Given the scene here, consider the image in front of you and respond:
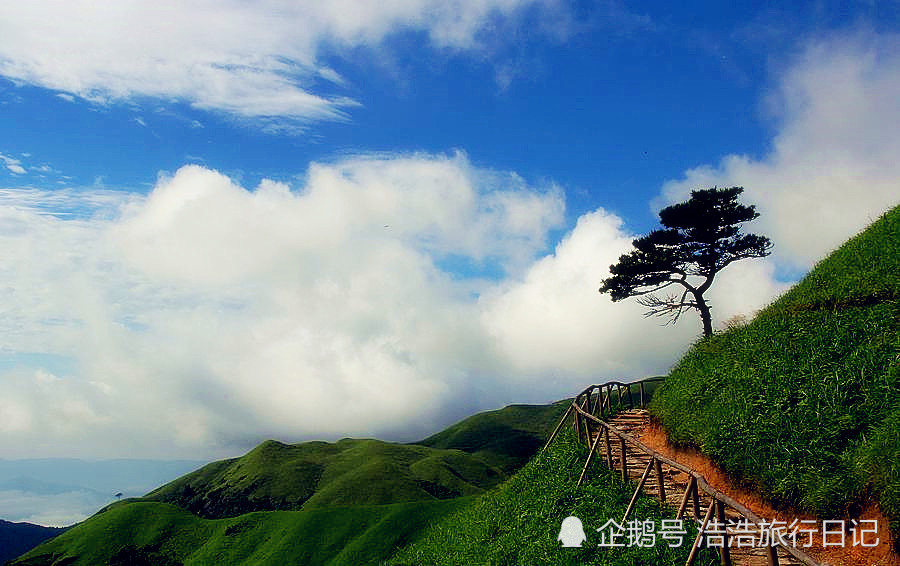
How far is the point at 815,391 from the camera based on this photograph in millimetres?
19750

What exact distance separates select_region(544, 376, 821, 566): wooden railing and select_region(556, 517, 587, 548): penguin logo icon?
→ 1585 mm

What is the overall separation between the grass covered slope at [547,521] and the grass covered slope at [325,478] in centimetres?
9688

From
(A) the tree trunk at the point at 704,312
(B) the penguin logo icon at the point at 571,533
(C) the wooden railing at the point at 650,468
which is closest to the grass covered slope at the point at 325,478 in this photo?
(A) the tree trunk at the point at 704,312

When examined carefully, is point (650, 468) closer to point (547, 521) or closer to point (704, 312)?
point (547, 521)

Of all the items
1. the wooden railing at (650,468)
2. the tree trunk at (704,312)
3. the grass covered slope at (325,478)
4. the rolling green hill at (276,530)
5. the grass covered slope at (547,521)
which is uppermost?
the tree trunk at (704,312)

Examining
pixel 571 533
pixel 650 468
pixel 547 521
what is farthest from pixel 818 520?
pixel 547 521

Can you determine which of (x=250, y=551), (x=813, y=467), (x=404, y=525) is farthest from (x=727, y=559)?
(x=250, y=551)

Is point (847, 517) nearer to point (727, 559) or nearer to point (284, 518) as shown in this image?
point (727, 559)

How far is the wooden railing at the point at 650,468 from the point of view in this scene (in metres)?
14.4

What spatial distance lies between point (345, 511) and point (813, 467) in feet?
158

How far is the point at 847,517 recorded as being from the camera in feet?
53.0

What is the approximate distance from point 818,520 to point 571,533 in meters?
7.14

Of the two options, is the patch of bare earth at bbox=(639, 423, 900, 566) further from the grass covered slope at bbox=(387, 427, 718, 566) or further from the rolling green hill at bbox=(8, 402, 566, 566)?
the rolling green hill at bbox=(8, 402, 566, 566)

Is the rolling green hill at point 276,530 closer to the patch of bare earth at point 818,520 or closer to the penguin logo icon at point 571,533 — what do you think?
the penguin logo icon at point 571,533
